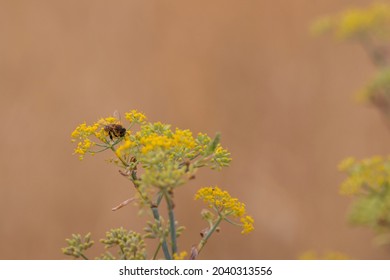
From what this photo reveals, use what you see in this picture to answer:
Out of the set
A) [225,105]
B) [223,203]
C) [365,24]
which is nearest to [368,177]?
[223,203]

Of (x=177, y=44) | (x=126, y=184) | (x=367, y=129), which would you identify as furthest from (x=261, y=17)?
(x=126, y=184)

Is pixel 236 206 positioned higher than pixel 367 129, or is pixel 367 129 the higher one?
pixel 367 129

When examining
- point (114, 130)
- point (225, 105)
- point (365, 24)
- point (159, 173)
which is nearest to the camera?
point (159, 173)

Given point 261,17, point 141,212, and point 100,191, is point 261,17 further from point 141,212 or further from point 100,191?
point 141,212

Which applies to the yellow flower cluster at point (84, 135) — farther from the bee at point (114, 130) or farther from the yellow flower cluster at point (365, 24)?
the yellow flower cluster at point (365, 24)

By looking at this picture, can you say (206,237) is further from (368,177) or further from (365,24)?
(365,24)
